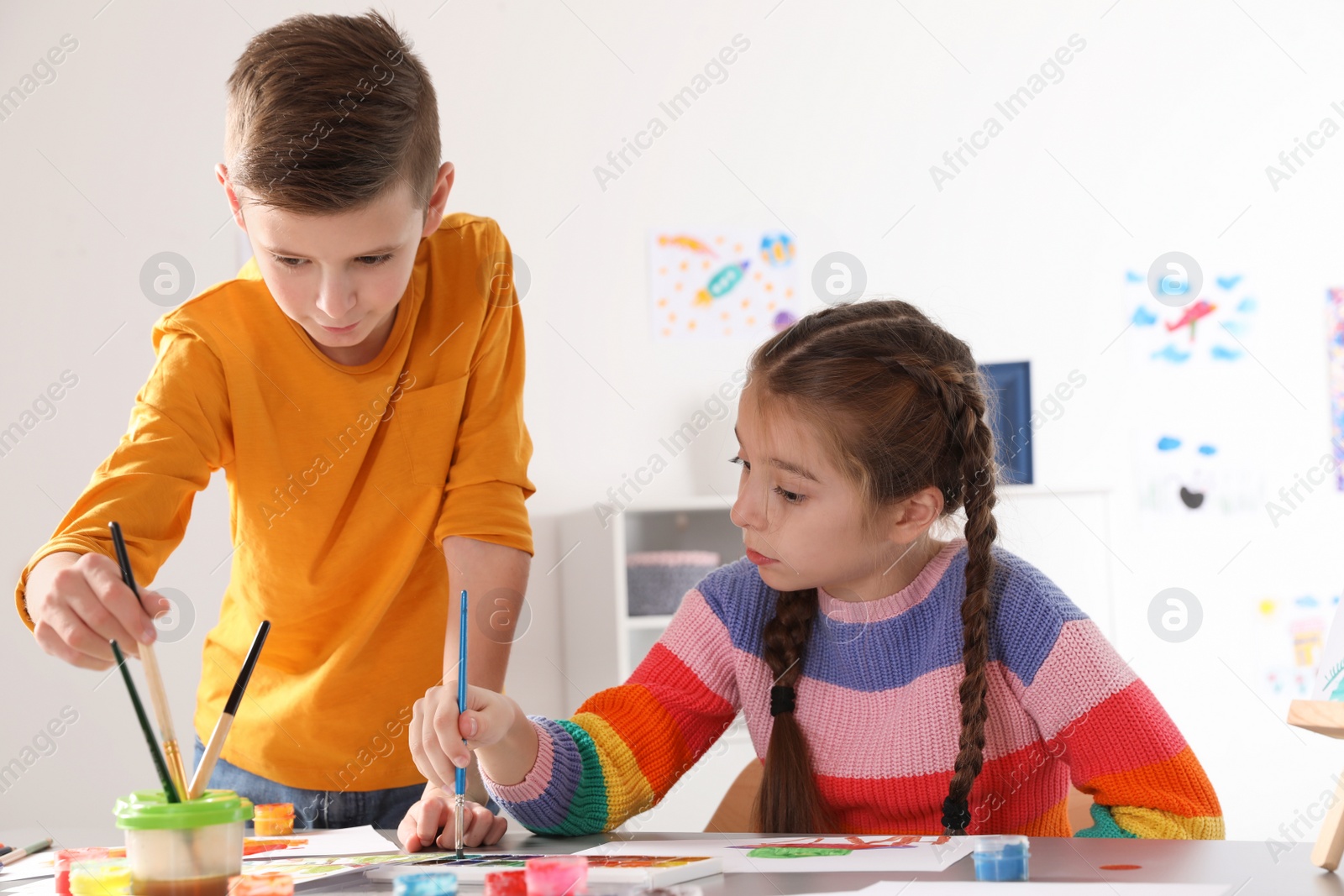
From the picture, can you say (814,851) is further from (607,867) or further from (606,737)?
(606,737)

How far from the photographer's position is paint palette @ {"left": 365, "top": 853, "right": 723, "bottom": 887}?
2.37ft

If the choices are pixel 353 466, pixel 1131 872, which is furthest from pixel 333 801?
pixel 1131 872

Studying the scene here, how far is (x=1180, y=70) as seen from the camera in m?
3.11

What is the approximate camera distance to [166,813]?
66 cm

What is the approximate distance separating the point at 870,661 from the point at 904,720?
0.22 ft

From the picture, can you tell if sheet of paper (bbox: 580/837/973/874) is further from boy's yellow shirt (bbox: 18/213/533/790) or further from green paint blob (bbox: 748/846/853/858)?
boy's yellow shirt (bbox: 18/213/533/790)

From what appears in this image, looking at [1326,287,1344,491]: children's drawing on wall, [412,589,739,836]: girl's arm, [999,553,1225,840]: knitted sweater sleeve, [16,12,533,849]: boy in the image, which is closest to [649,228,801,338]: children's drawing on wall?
[1326,287,1344,491]: children's drawing on wall

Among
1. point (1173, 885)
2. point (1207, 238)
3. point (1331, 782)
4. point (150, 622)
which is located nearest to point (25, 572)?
point (150, 622)

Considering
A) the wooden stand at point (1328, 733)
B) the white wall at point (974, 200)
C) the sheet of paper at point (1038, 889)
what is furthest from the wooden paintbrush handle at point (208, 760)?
the white wall at point (974, 200)

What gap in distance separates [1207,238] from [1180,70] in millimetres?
445

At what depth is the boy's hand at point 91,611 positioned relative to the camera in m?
Answer: 0.76

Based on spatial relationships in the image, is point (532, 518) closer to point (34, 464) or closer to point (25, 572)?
point (34, 464)

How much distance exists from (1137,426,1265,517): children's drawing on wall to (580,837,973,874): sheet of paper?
2.45 metres

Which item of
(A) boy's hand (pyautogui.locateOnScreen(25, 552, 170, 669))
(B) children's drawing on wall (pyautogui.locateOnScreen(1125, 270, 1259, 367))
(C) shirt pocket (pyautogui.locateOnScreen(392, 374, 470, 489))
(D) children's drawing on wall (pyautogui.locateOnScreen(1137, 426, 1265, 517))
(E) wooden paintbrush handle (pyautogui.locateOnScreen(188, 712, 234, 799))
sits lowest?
(E) wooden paintbrush handle (pyautogui.locateOnScreen(188, 712, 234, 799))
